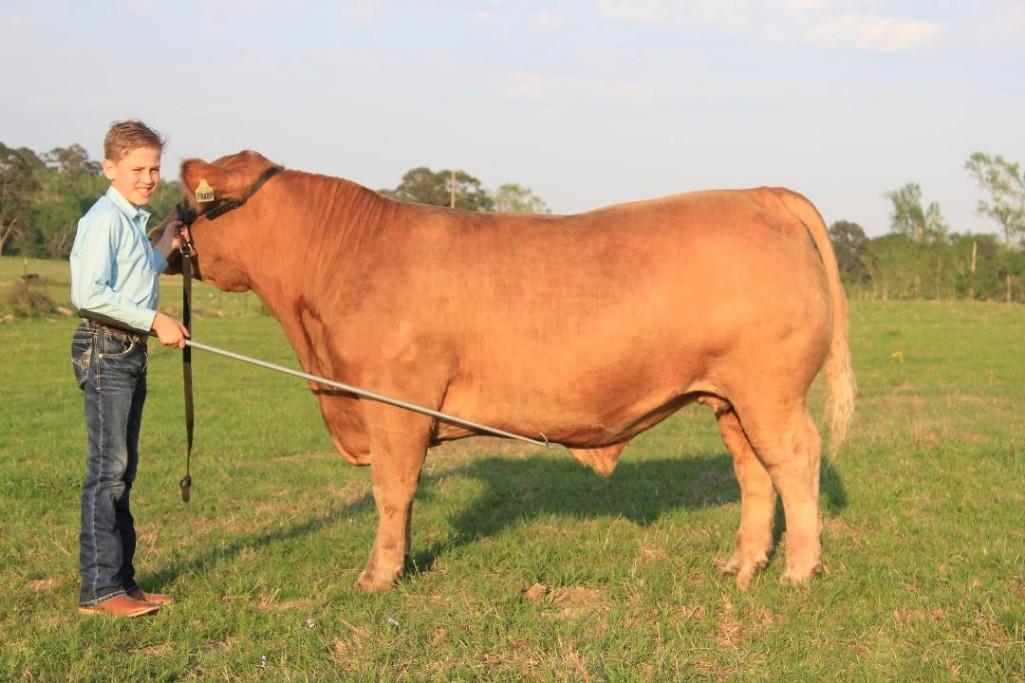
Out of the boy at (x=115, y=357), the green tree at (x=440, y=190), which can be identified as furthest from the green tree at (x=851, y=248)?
the boy at (x=115, y=357)

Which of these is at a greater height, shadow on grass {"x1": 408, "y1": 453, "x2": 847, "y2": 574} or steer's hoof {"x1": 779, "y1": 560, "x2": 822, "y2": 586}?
steer's hoof {"x1": 779, "y1": 560, "x2": 822, "y2": 586}

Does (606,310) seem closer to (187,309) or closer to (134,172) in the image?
(187,309)

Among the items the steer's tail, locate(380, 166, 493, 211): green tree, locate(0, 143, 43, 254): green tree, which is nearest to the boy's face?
the steer's tail

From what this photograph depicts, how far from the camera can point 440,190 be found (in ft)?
73.5

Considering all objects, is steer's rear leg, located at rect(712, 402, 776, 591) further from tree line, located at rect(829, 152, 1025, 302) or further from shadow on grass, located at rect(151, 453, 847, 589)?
tree line, located at rect(829, 152, 1025, 302)

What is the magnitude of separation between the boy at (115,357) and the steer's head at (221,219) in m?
0.44

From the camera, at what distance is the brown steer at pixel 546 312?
490 centimetres

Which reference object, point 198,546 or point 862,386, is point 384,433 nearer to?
point 198,546

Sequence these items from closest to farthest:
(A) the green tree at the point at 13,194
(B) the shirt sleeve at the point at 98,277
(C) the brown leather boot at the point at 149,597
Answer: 1. (B) the shirt sleeve at the point at 98,277
2. (C) the brown leather boot at the point at 149,597
3. (A) the green tree at the point at 13,194

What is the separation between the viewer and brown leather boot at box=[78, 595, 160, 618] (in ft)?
14.9

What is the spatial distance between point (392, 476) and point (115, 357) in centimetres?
148

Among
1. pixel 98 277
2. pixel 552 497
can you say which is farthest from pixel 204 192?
pixel 552 497

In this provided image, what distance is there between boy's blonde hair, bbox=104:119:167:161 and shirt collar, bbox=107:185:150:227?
0.16 metres

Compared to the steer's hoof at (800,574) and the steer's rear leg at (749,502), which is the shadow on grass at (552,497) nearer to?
the steer's rear leg at (749,502)
